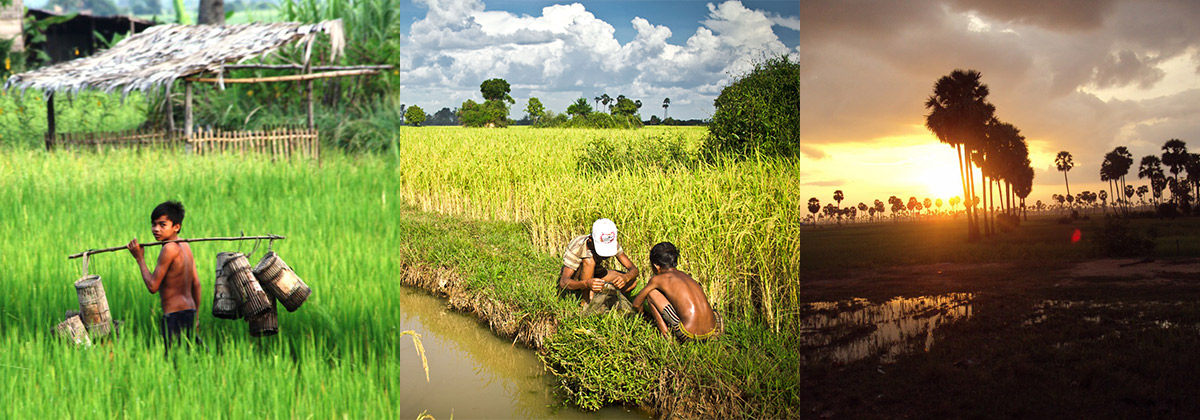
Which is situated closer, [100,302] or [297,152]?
[100,302]

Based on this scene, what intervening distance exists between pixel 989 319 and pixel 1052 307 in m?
0.50

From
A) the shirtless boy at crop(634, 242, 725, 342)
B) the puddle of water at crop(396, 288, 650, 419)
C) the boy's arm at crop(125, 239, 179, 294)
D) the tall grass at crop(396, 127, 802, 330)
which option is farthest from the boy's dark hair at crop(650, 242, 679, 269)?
the boy's arm at crop(125, 239, 179, 294)

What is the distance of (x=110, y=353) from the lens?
3.50 m

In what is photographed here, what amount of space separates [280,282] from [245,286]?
0.49 ft

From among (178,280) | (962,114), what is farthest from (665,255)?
(962,114)

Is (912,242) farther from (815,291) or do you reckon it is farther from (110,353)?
(110,353)

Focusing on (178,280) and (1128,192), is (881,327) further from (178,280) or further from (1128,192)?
(178,280)

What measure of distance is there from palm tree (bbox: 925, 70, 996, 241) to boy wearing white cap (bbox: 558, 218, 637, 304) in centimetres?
313

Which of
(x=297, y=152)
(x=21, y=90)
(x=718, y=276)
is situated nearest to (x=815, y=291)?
(x=718, y=276)

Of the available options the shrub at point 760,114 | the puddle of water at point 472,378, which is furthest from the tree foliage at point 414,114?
the shrub at point 760,114

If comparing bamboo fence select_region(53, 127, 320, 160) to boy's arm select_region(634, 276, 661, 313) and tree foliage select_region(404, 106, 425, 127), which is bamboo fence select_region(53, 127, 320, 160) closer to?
boy's arm select_region(634, 276, 661, 313)

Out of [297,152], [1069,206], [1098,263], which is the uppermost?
[297,152]

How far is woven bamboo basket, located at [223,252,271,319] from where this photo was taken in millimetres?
3262

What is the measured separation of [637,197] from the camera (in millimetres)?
6320
